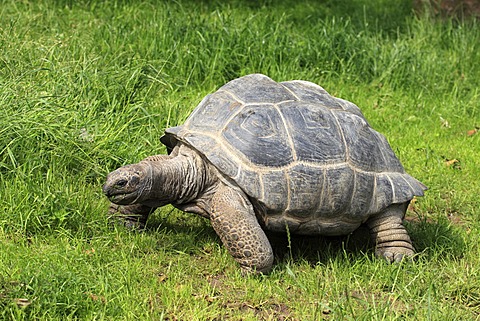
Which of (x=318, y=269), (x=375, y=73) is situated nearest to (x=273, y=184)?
(x=318, y=269)

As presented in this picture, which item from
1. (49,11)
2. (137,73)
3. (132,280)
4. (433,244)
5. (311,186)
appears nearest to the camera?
(132,280)

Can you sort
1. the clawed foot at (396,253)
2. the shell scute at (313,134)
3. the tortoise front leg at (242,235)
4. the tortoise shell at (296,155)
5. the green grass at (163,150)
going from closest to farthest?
1. the green grass at (163,150)
2. the tortoise front leg at (242,235)
3. the tortoise shell at (296,155)
4. the shell scute at (313,134)
5. the clawed foot at (396,253)

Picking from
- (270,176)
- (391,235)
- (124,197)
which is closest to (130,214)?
(124,197)

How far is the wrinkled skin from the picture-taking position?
4.45 m

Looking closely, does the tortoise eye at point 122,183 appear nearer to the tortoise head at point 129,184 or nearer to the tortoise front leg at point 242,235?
the tortoise head at point 129,184

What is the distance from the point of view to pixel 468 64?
8.40 meters

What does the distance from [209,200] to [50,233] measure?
983mm

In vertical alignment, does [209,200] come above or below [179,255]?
above

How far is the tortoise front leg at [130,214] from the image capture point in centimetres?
494

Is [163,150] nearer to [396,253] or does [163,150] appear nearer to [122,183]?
[122,183]

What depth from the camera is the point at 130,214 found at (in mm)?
4977

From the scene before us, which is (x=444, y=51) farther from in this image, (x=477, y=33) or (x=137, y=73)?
(x=137, y=73)

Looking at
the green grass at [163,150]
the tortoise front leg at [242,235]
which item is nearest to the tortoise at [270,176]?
the tortoise front leg at [242,235]

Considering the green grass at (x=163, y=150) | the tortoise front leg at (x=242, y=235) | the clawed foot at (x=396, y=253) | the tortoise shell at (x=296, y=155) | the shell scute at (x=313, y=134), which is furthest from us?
the clawed foot at (x=396, y=253)
